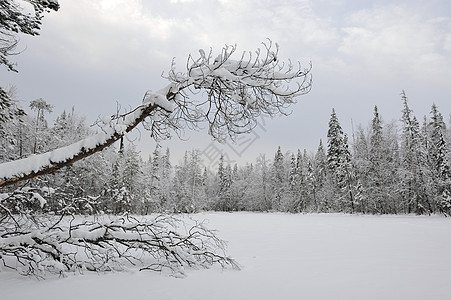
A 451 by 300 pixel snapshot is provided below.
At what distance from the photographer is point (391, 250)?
6.17m

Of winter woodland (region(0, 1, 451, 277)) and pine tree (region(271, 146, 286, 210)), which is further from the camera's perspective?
pine tree (region(271, 146, 286, 210))

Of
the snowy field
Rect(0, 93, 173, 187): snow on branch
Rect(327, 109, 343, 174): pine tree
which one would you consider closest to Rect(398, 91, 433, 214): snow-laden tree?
Rect(327, 109, 343, 174): pine tree

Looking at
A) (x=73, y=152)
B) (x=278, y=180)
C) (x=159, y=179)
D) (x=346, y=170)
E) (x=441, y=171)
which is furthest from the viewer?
(x=278, y=180)

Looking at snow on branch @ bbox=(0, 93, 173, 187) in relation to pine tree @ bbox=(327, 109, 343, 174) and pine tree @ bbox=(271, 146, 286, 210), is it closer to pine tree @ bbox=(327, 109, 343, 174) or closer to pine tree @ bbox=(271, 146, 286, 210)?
pine tree @ bbox=(327, 109, 343, 174)

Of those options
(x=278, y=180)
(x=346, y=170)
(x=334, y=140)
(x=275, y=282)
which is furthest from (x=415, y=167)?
(x=278, y=180)

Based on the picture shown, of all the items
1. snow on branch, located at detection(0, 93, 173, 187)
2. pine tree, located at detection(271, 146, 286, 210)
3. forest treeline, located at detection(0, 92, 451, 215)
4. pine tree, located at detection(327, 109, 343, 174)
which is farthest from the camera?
pine tree, located at detection(271, 146, 286, 210)

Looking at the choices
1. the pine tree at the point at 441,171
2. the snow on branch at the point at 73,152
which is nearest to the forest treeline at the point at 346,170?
the pine tree at the point at 441,171

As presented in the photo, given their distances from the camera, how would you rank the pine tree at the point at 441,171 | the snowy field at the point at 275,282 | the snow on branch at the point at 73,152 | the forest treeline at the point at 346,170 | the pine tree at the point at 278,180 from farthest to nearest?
the pine tree at the point at 278,180, the pine tree at the point at 441,171, the forest treeline at the point at 346,170, the snow on branch at the point at 73,152, the snowy field at the point at 275,282

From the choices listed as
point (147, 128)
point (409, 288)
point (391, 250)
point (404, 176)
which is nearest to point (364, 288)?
point (409, 288)

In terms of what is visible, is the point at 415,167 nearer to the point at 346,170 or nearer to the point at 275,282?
the point at 346,170

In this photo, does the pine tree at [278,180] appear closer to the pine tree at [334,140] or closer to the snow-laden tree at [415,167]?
the pine tree at [334,140]

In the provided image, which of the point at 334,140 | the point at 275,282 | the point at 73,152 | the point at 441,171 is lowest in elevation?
the point at 275,282

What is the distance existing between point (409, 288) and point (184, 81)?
4.06m

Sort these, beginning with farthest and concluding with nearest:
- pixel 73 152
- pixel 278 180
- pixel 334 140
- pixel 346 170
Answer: pixel 278 180
pixel 334 140
pixel 346 170
pixel 73 152
